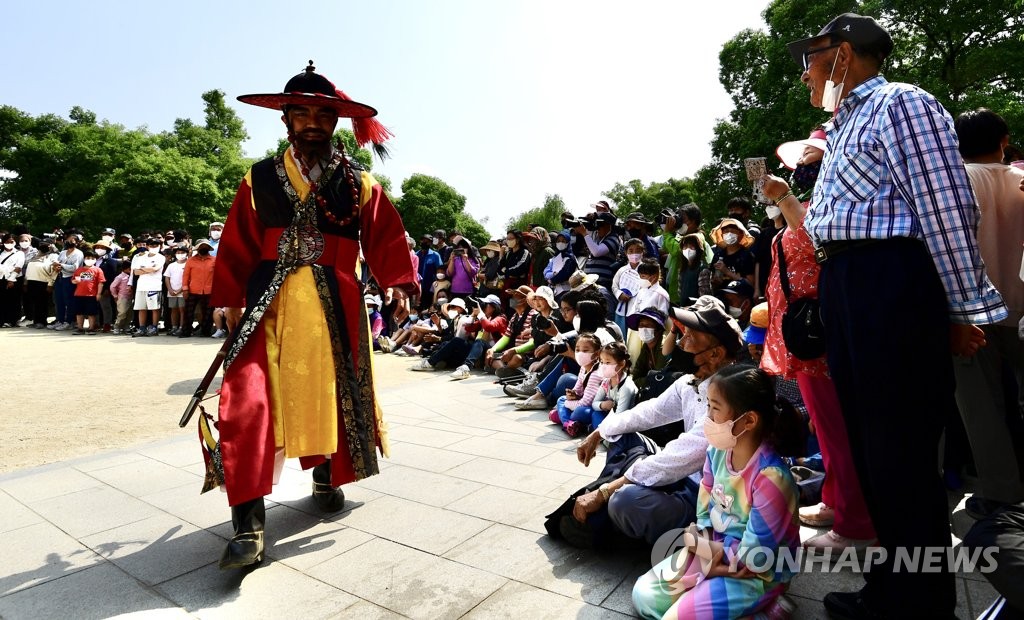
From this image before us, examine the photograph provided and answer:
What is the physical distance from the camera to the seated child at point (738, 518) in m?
2.02

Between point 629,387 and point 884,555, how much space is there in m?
2.78

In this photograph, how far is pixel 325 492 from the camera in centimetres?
336

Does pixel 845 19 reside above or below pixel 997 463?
above

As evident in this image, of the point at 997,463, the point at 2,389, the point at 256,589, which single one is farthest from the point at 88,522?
the point at 2,389

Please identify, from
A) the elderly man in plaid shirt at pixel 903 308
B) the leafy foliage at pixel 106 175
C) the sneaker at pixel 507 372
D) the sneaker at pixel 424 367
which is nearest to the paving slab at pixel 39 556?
the elderly man in plaid shirt at pixel 903 308

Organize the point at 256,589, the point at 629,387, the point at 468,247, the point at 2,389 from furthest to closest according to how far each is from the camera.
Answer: the point at 468,247 → the point at 2,389 → the point at 629,387 → the point at 256,589

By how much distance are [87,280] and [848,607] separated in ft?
49.5

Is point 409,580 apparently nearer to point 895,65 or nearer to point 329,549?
point 329,549

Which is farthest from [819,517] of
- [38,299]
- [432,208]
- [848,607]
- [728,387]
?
[432,208]

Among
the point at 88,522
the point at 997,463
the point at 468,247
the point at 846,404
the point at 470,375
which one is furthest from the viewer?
the point at 468,247

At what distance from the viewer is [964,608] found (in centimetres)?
216

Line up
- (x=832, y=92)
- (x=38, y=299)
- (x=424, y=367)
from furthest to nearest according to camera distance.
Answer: (x=38, y=299)
(x=424, y=367)
(x=832, y=92)

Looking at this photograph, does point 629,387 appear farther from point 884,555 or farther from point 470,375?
point 470,375

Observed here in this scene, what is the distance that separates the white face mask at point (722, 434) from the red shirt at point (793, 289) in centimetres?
73
